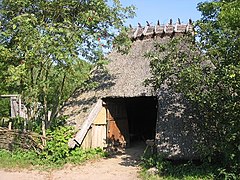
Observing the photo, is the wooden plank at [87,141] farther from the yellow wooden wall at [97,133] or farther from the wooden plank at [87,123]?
the wooden plank at [87,123]

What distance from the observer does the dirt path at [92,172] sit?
9797 mm

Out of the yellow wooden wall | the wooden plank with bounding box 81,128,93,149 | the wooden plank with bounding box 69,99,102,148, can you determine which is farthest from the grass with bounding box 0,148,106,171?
the wooden plank with bounding box 69,99,102,148

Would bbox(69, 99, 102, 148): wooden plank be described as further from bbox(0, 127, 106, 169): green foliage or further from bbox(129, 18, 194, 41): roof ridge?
bbox(129, 18, 194, 41): roof ridge

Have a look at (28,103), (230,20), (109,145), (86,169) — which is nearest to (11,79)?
(28,103)

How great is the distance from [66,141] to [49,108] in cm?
A: 251

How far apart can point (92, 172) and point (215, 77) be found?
16.4 feet

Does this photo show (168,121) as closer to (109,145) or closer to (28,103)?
(109,145)

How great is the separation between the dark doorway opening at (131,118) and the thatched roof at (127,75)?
75 centimetres

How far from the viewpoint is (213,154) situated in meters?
9.22

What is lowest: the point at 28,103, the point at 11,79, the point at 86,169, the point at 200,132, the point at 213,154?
the point at 86,169

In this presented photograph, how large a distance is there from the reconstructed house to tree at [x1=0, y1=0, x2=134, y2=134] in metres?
1.33

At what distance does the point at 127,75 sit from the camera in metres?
13.3

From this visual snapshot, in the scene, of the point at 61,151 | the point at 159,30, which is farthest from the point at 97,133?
the point at 159,30

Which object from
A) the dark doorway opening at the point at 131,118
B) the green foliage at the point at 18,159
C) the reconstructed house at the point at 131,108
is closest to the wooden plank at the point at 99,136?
the reconstructed house at the point at 131,108
